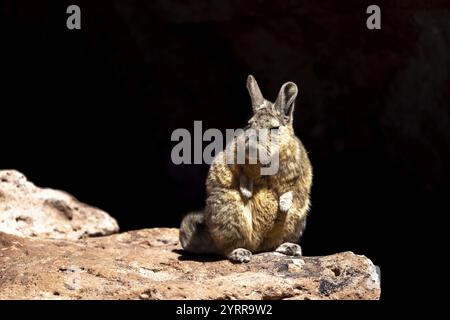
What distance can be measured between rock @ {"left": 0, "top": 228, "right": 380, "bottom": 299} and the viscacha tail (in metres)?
0.10

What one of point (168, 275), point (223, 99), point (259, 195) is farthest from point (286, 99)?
point (223, 99)

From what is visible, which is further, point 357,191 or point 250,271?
point 357,191

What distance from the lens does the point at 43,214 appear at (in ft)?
27.7

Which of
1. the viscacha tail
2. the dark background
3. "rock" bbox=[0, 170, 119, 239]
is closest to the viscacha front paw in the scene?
the viscacha tail

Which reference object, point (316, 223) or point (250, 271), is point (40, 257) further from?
point (316, 223)

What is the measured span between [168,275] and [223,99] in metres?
5.03

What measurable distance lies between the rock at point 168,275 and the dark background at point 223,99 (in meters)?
3.48

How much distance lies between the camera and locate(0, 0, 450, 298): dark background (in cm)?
991

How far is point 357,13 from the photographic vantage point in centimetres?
953

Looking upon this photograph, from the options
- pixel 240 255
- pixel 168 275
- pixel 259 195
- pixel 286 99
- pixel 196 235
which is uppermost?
pixel 286 99

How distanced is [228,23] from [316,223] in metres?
2.79

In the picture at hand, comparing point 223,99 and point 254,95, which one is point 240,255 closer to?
point 254,95

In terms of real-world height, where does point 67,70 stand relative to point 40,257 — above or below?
above

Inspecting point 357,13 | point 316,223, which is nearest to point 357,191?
point 316,223
